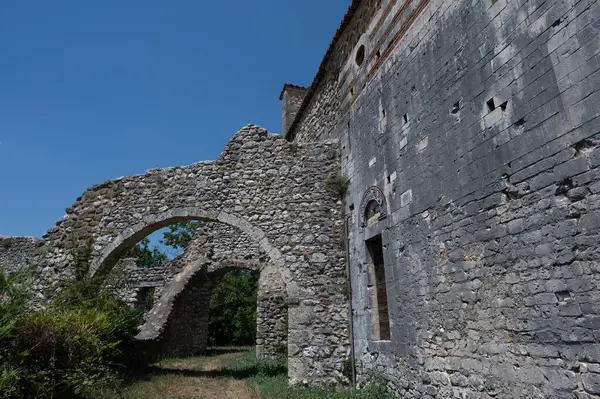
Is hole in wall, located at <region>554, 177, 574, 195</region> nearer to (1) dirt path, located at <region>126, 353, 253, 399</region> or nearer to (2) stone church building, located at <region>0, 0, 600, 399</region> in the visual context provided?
(2) stone church building, located at <region>0, 0, 600, 399</region>

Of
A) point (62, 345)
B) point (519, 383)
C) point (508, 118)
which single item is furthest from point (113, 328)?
point (508, 118)

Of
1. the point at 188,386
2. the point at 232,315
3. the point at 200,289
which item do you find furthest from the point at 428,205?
the point at 232,315

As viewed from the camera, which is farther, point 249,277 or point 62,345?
point 249,277

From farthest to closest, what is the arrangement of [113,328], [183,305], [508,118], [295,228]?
[183,305], [295,228], [113,328], [508,118]

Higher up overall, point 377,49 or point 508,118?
point 377,49

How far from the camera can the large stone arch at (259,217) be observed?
8.07 meters

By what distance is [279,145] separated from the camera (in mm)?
9500

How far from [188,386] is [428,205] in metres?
5.77

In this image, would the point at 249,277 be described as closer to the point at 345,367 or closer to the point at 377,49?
the point at 345,367

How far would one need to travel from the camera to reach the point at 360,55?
28.1 ft

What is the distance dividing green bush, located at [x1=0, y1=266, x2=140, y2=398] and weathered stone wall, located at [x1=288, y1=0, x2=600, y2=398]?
14.5ft

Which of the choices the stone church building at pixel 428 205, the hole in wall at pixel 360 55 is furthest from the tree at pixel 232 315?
the hole in wall at pixel 360 55

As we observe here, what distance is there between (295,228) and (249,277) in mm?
16675

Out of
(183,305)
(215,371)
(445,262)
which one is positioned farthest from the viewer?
(183,305)
